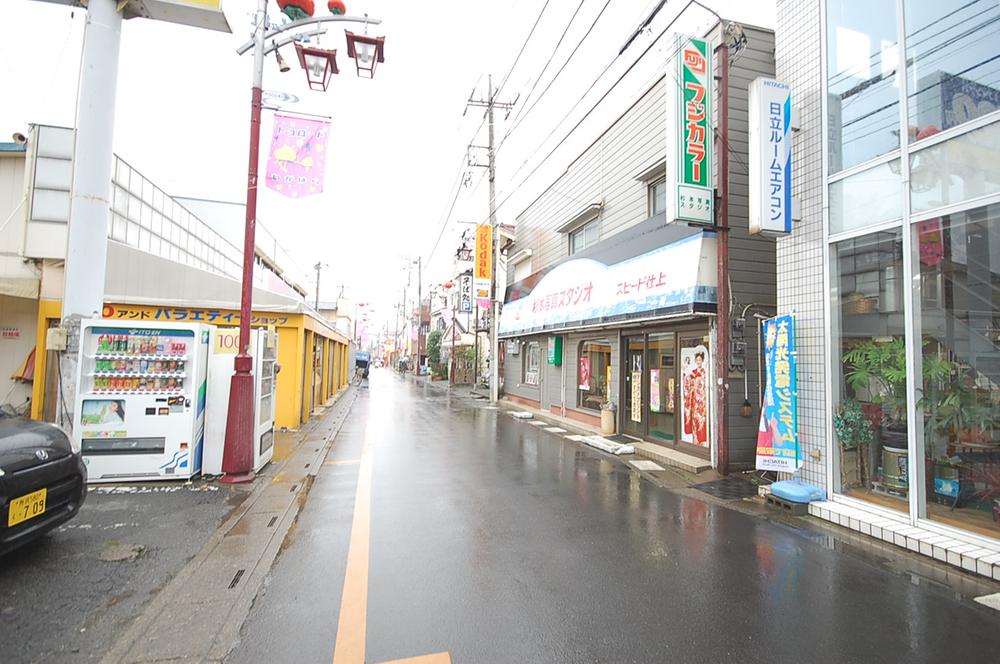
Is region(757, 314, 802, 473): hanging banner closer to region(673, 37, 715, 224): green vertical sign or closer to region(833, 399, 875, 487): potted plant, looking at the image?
region(833, 399, 875, 487): potted plant

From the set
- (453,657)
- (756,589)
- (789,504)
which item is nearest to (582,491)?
(789,504)

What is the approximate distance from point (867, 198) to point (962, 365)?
2170mm

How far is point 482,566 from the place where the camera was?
411 centimetres

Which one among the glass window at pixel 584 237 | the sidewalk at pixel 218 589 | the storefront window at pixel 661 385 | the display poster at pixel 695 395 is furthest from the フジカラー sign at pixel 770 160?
the sidewalk at pixel 218 589

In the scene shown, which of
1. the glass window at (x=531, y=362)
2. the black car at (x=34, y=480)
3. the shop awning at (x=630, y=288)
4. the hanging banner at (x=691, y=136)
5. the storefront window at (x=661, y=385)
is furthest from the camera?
the glass window at (x=531, y=362)

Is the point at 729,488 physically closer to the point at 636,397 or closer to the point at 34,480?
the point at 636,397

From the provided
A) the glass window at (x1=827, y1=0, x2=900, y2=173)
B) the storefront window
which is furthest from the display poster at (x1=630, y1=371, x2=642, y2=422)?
the glass window at (x1=827, y1=0, x2=900, y2=173)

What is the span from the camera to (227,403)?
22.2ft

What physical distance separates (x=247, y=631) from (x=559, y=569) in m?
2.40

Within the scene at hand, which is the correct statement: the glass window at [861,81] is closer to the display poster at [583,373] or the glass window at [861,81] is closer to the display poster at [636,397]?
the display poster at [636,397]

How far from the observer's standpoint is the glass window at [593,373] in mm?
12406

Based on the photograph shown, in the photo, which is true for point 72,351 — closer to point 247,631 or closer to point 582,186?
point 247,631

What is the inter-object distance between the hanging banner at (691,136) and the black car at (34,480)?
794 centimetres

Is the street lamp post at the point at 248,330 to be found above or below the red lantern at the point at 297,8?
below
